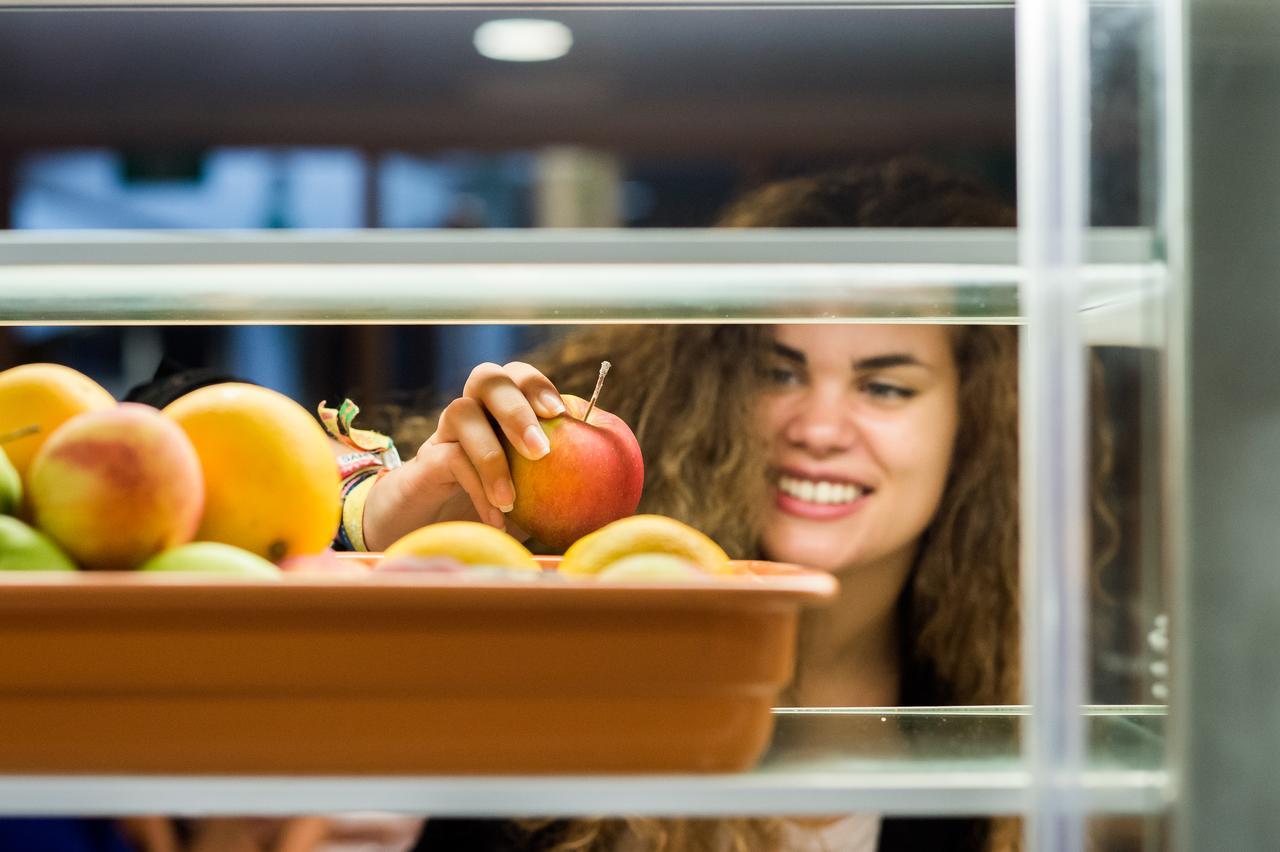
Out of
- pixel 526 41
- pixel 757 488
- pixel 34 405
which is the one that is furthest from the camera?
pixel 526 41

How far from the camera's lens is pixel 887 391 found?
1.68 meters

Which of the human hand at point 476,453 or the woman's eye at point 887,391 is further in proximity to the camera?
the woman's eye at point 887,391

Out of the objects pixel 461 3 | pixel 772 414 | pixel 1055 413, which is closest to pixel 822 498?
pixel 772 414

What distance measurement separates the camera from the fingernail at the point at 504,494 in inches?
26.3

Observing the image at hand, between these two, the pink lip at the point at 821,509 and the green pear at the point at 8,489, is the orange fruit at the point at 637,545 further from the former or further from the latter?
the pink lip at the point at 821,509

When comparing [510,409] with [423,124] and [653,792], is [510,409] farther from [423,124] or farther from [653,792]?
[423,124]

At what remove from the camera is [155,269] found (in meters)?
0.52

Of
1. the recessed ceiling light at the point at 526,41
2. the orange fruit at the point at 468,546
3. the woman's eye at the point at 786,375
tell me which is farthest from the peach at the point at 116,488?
the recessed ceiling light at the point at 526,41

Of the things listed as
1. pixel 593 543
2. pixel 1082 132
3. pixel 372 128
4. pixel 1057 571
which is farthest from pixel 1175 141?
pixel 372 128

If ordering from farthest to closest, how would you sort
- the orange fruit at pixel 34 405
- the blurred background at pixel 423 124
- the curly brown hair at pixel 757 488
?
the blurred background at pixel 423 124, the curly brown hair at pixel 757 488, the orange fruit at pixel 34 405

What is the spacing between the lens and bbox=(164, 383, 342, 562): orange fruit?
0.54 m

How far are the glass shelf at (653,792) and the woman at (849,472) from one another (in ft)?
3.65

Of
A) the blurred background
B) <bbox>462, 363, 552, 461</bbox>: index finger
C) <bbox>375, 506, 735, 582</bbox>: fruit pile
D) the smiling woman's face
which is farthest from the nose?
<bbox>375, 506, 735, 582</bbox>: fruit pile

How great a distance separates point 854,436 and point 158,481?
126 centimetres
